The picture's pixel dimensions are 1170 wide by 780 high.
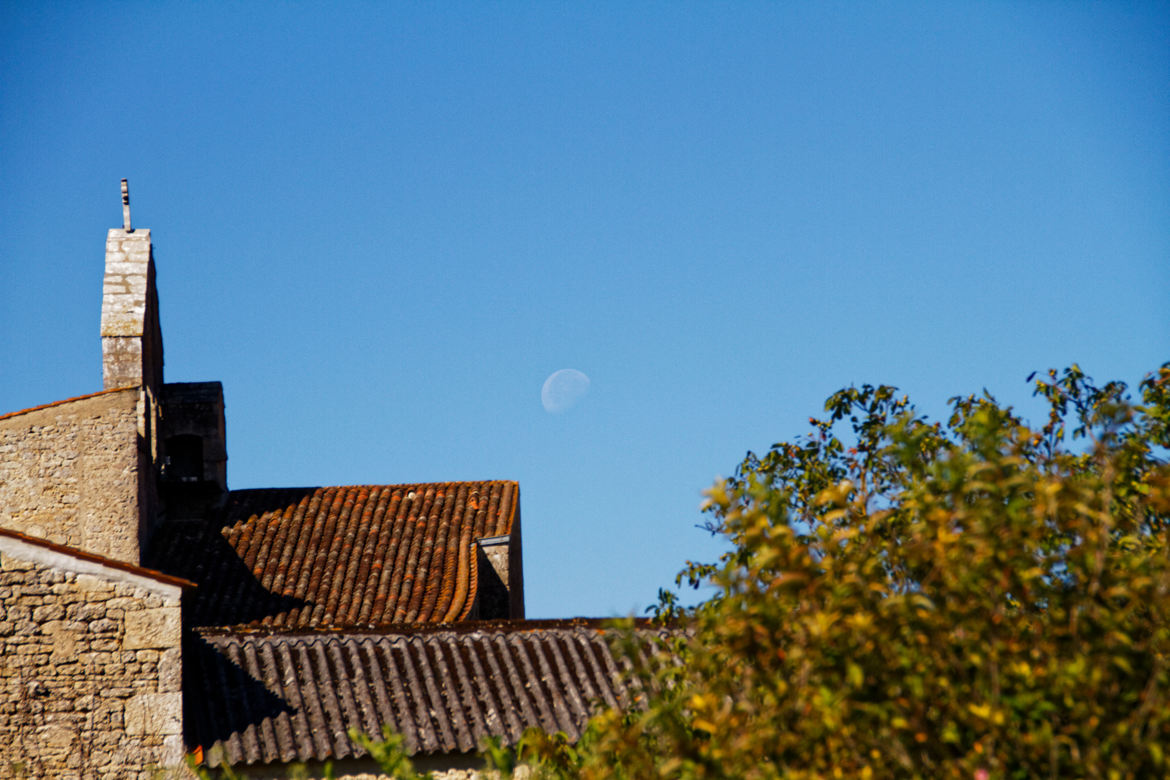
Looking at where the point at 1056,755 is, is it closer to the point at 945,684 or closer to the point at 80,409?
the point at 945,684

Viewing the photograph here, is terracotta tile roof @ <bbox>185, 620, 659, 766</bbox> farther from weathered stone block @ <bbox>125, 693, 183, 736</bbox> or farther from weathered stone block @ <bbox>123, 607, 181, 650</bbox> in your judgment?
weathered stone block @ <bbox>123, 607, 181, 650</bbox>

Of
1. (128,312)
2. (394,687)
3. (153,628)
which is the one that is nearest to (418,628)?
(394,687)

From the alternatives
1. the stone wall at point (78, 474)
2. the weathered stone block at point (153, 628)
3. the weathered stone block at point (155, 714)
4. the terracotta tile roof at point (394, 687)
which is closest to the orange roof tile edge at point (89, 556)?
the weathered stone block at point (153, 628)

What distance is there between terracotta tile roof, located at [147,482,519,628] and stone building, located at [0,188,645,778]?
4 centimetres

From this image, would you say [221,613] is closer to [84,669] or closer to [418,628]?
[418,628]

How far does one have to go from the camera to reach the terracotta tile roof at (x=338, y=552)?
18.5m

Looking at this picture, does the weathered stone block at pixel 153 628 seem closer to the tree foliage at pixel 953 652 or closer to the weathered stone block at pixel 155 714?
the weathered stone block at pixel 155 714

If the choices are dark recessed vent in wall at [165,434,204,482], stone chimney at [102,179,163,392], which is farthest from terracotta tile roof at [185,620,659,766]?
dark recessed vent in wall at [165,434,204,482]

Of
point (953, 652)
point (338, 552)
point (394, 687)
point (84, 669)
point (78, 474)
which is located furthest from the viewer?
point (338, 552)

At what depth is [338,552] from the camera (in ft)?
66.1

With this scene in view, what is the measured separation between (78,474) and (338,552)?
418 cm

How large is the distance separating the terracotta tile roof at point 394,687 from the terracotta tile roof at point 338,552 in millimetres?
3839

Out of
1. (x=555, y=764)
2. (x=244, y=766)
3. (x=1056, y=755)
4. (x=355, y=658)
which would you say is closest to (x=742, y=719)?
(x=1056, y=755)

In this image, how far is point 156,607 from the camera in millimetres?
11891
